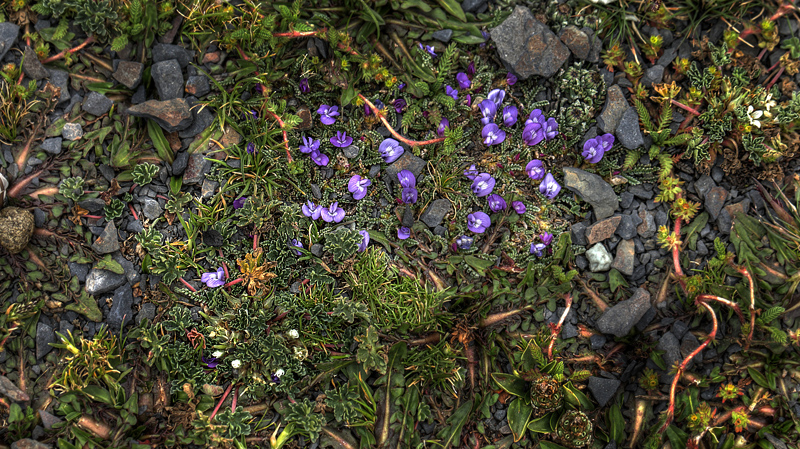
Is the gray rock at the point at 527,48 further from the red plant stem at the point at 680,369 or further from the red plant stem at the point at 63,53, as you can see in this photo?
the red plant stem at the point at 63,53

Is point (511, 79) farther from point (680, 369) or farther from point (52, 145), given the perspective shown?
point (52, 145)

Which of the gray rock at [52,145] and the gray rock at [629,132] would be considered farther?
the gray rock at [629,132]

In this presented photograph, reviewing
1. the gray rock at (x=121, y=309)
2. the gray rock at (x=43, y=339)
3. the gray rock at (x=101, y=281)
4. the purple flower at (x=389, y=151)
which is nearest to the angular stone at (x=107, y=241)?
the gray rock at (x=101, y=281)

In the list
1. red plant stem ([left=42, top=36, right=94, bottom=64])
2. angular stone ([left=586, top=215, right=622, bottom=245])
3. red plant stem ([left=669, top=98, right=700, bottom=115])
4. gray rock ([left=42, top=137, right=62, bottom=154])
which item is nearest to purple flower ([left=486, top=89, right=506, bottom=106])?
angular stone ([left=586, top=215, right=622, bottom=245])

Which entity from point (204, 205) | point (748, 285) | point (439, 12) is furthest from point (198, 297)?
point (748, 285)

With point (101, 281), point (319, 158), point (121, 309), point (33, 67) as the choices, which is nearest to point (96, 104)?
point (33, 67)

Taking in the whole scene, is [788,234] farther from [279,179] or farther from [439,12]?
[279,179]
